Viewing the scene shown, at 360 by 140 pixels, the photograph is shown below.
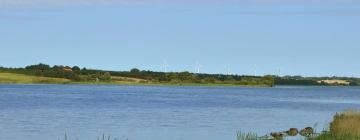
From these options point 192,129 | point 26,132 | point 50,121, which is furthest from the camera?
point 50,121

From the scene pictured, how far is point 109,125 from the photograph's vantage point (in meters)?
49.8

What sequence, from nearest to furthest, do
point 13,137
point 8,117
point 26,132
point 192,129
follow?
point 13,137 → point 26,132 → point 192,129 → point 8,117

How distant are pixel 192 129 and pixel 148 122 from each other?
7060mm

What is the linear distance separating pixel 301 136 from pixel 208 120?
54.7 ft

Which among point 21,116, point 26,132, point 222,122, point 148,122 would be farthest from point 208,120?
point 26,132

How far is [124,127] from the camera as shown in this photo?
4809 cm

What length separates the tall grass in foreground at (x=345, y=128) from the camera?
95.5ft

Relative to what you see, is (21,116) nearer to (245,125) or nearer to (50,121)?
(50,121)

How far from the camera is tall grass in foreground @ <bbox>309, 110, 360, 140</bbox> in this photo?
2912 cm

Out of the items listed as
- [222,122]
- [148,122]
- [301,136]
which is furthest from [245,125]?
[301,136]

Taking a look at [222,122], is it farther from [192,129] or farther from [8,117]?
[8,117]

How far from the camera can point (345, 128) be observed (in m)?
34.0

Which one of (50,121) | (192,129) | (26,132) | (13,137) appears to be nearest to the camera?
(13,137)

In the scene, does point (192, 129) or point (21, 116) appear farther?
point (21, 116)
